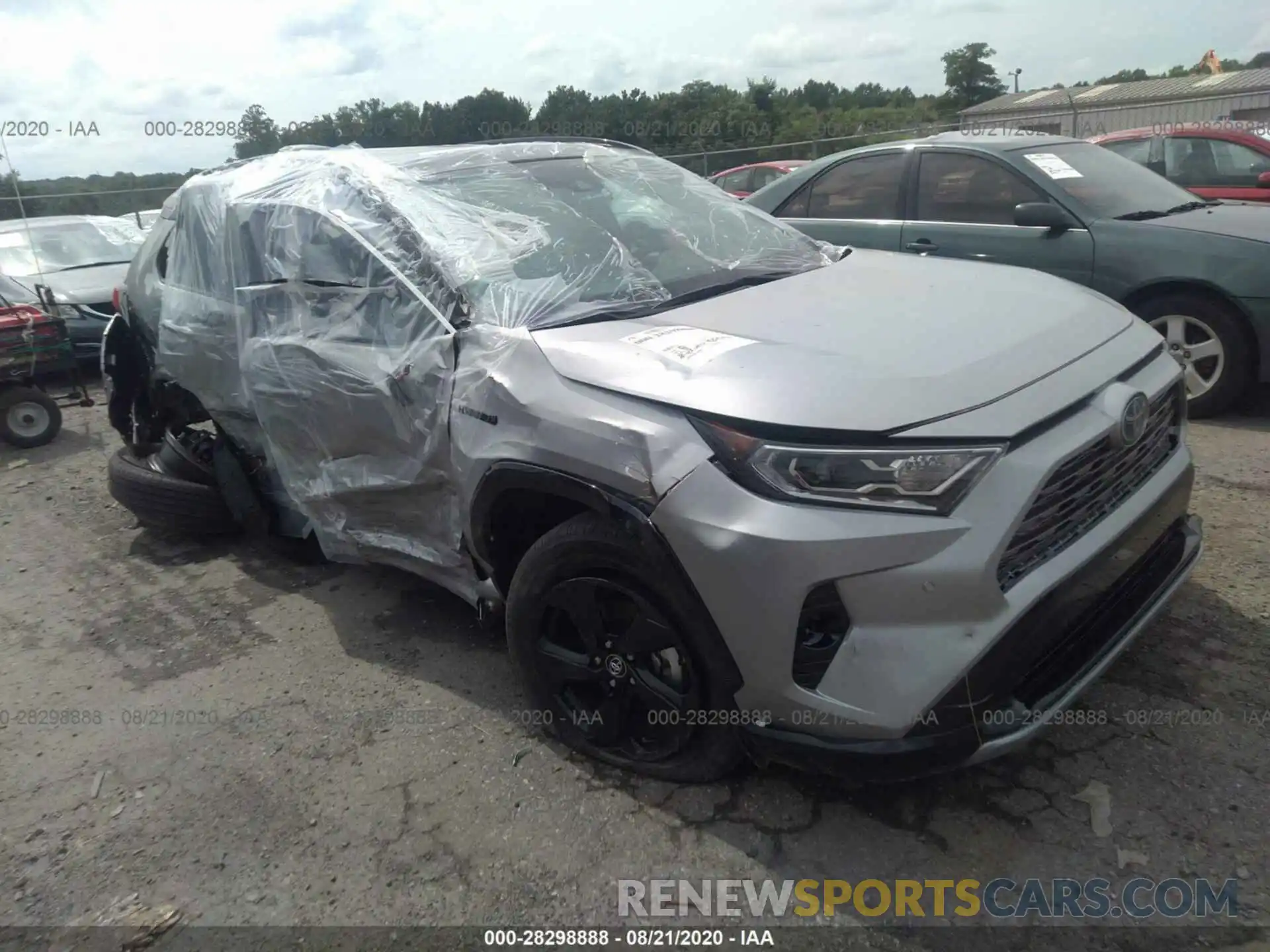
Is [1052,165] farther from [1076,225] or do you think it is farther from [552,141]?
[552,141]

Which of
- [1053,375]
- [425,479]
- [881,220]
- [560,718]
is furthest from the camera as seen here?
[881,220]

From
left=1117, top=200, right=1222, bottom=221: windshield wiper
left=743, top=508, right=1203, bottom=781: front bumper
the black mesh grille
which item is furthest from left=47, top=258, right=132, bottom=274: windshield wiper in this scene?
the black mesh grille

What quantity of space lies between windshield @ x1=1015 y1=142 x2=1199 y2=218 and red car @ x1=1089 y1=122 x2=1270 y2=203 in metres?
2.57

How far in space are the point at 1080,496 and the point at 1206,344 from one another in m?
3.31

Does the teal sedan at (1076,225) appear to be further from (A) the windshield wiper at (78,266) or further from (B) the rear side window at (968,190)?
(A) the windshield wiper at (78,266)

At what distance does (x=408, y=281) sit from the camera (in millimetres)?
2936

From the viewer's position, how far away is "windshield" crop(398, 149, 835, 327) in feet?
9.23

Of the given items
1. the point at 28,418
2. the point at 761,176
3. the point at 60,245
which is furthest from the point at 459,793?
the point at 761,176

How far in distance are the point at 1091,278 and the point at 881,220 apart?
1.33m

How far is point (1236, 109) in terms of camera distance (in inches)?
731

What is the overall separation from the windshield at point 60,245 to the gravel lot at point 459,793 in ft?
20.9

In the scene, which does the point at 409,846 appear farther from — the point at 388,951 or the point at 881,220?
the point at 881,220

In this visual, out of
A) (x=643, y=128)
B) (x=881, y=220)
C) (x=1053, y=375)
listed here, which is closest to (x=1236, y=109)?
(x=643, y=128)

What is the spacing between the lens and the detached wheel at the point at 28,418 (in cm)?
634
